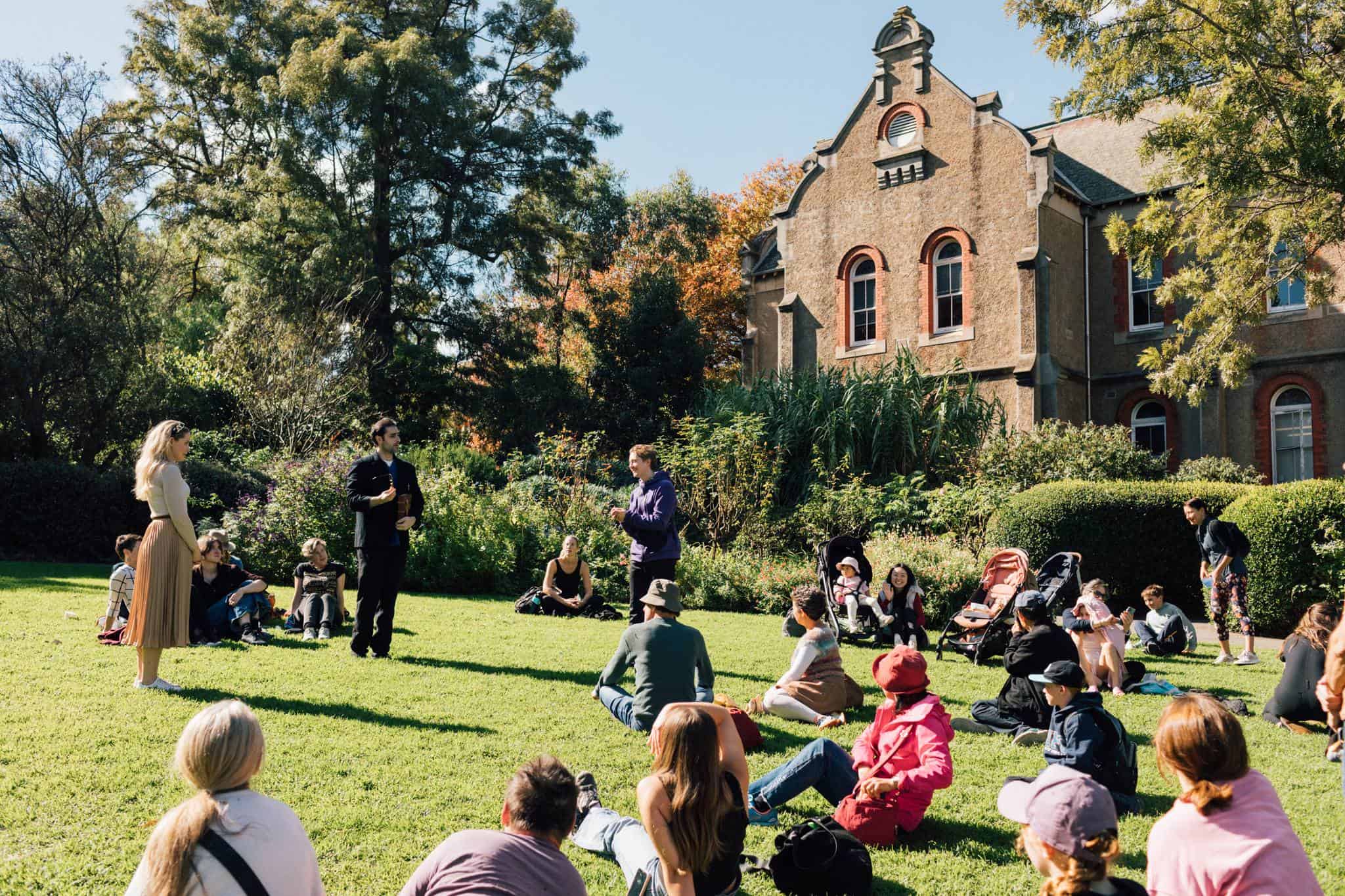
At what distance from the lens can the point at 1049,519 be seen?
570 inches

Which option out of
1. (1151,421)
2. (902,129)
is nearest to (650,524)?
(1151,421)

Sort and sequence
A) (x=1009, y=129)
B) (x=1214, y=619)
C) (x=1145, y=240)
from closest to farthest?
(x=1214, y=619) → (x=1145, y=240) → (x=1009, y=129)

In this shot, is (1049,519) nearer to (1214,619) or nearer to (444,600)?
(1214,619)

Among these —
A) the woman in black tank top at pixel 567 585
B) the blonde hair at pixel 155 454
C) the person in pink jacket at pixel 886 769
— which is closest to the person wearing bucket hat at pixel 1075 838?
the person in pink jacket at pixel 886 769

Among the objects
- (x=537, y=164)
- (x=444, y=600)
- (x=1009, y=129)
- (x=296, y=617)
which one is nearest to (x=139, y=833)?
(x=296, y=617)

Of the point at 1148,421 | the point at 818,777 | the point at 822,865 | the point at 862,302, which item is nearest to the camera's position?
the point at 822,865

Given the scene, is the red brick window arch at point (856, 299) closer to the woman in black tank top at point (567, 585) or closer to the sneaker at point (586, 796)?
the woman in black tank top at point (567, 585)

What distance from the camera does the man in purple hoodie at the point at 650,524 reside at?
8.02 m

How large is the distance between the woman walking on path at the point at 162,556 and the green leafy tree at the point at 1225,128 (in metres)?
13.9

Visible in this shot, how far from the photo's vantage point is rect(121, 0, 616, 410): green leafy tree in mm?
25297

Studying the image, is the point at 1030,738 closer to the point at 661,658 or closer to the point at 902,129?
the point at 661,658

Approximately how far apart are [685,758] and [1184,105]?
15.4 meters

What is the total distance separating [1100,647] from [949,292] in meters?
17.2

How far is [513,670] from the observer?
8.33 m
